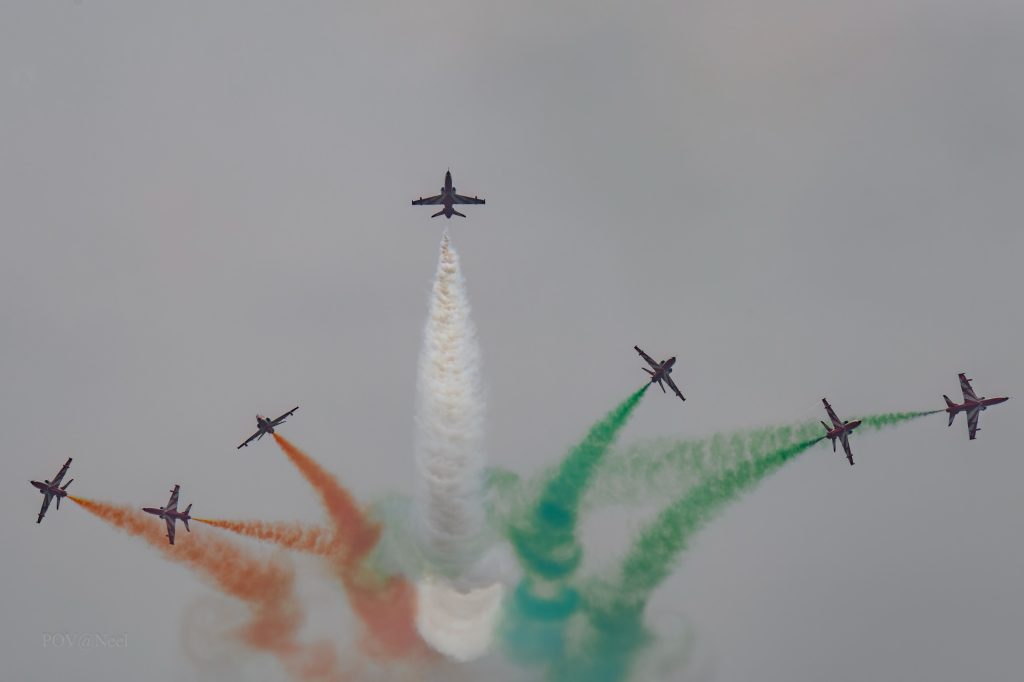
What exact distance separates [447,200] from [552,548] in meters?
21.8

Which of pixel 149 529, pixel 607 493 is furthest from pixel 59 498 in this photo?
pixel 607 493

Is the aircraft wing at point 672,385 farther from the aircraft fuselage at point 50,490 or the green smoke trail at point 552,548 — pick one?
the aircraft fuselage at point 50,490

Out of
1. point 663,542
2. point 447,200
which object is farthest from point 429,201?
point 663,542

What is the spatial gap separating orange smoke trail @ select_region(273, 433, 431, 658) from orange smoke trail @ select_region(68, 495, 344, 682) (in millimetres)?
3861

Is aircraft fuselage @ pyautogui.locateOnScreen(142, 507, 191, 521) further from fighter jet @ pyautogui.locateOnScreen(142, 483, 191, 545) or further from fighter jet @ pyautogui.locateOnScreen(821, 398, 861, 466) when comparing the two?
fighter jet @ pyautogui.locateOnScreen(821, 398, 861, 466)

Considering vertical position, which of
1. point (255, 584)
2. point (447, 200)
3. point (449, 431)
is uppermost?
point (447, 200)

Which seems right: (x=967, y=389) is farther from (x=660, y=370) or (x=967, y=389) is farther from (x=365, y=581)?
(x=365, y=581)

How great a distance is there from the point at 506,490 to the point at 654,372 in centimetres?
1092

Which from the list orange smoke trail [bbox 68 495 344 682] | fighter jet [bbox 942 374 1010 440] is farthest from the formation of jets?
orange smoke trail [bbox 68 495 344 682]

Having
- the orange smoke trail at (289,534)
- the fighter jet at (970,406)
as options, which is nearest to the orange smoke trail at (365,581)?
the orange smoke trail at (289,534)

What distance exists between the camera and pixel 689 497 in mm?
102250

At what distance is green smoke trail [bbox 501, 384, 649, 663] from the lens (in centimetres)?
10162

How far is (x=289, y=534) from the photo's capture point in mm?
104312

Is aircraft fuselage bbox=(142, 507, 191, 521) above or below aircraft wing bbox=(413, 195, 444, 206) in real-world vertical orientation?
below
